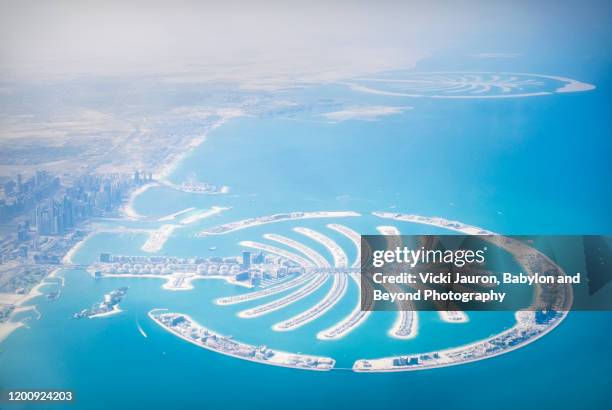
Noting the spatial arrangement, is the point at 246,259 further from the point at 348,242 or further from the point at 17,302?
the point at 17,302

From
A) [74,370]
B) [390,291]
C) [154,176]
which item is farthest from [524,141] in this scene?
[74,370]

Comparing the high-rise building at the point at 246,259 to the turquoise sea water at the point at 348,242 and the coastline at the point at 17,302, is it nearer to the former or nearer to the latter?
the turquoise sea water at the point at 348,242

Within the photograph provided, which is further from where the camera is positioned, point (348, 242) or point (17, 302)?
point (348, 242)

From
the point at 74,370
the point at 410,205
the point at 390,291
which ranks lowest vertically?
the point at 74,370

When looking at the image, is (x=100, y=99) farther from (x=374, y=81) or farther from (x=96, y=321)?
(x=374, y=81)

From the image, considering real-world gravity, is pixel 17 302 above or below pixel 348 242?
Result: below

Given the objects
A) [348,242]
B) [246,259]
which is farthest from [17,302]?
[348,242]

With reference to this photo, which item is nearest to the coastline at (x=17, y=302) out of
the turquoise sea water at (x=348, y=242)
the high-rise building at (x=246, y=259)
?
the turquoise sea water at (x=348, y=242)

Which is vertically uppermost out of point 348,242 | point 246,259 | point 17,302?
point 348,242
